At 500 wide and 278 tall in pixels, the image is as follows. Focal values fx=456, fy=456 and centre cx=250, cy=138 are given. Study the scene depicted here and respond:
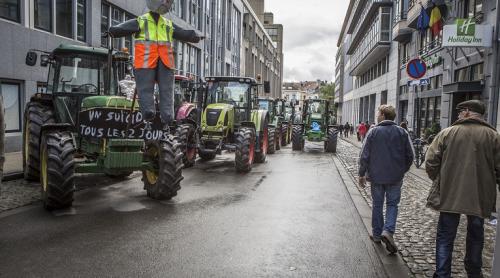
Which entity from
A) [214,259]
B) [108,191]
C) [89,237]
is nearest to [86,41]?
[108,191]

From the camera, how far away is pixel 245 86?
1427 centimetres

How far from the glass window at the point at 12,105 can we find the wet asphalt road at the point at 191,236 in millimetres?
6819

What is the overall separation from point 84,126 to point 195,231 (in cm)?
265

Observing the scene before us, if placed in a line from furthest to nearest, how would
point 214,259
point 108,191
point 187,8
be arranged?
point 187,8 < point 108,191 < point 214,259

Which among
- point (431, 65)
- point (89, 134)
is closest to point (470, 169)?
point (89, 134)

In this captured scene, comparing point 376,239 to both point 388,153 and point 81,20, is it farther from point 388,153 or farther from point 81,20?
point 81,20

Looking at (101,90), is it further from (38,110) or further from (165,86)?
(165,86)

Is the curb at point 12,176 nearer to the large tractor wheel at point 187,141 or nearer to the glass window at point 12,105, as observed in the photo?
the large tractor wheel at point 187,141

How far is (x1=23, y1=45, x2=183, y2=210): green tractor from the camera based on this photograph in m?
6.67

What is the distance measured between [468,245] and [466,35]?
1245cm

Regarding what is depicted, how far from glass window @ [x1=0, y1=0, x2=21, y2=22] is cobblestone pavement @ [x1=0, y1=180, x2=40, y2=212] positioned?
22.2ft

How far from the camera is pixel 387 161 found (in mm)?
5453

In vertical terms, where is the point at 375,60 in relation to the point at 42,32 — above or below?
above

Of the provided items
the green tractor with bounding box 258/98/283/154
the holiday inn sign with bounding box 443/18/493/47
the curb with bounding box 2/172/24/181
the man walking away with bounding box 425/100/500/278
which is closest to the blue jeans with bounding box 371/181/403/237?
the man walking away with bounding box 425/100/500/278
